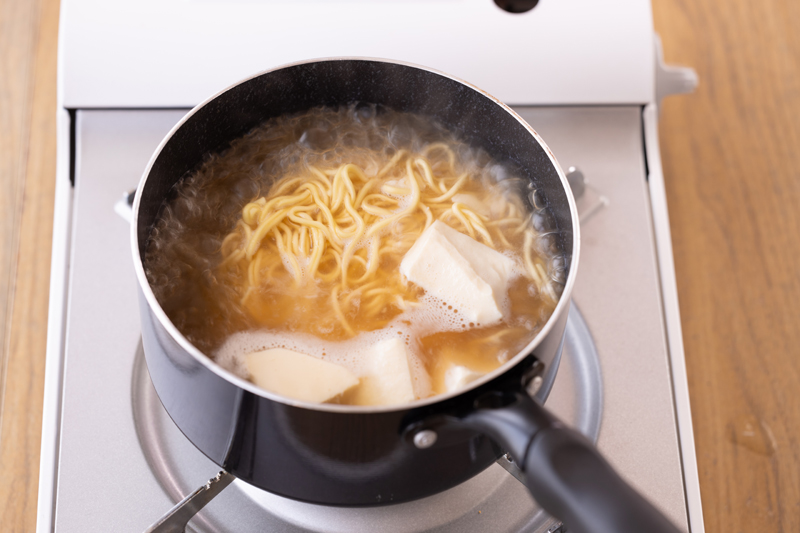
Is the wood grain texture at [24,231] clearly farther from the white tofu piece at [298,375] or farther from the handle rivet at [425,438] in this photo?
the handle rivet at [425,438]

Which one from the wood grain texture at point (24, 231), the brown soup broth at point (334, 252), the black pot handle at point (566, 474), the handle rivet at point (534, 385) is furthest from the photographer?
the wood grain texture at point (24, 231)

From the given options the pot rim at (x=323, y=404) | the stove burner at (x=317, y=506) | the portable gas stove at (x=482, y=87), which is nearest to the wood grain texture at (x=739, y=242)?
the portable gas stove at (x=482, y=87)

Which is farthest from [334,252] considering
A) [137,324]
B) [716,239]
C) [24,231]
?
[716,239]

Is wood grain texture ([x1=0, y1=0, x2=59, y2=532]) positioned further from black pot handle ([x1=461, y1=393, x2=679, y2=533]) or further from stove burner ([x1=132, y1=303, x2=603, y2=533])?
black pot handle ([x1=461, y1=393, x2=679, y2=533])

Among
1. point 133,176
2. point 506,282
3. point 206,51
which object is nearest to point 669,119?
point 506,282

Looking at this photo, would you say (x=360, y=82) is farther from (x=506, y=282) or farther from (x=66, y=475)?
(x=66, y=475)

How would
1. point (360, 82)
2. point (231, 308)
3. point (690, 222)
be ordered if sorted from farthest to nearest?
point (690, 222) < point (360, 82) < point (231, 308)
